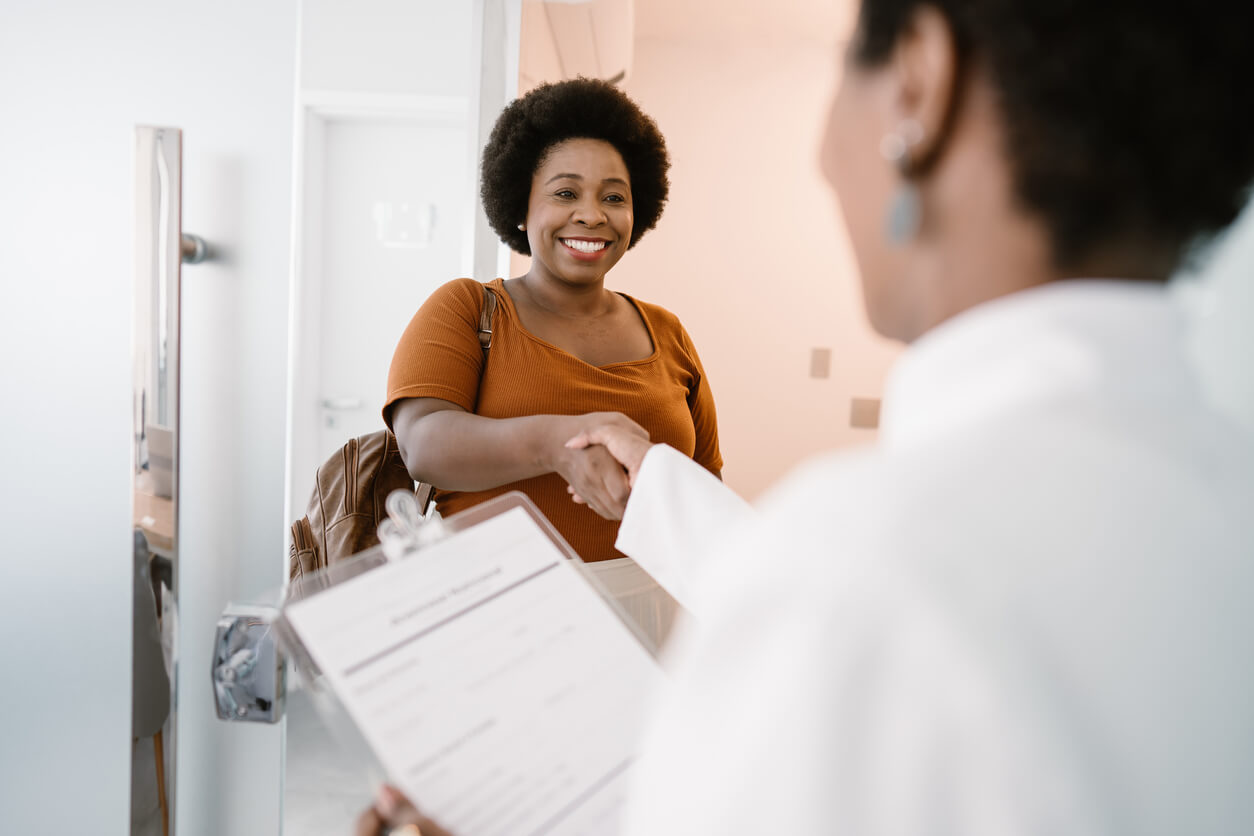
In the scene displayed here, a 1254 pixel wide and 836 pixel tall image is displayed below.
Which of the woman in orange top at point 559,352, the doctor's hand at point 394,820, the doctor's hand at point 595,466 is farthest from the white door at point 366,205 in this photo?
the doctor's hand at point 394,820

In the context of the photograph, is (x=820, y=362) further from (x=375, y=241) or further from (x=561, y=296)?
(x=375, y=241)

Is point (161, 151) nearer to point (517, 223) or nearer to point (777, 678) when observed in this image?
point (517, 223)

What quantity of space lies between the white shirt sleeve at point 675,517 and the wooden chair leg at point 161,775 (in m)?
1.21

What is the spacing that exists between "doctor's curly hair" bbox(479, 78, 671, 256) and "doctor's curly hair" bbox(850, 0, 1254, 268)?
4.27 feet

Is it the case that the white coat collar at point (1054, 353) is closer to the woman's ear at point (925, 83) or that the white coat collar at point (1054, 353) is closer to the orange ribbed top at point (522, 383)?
the woman's ear at point (925, 83)

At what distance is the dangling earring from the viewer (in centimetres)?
43

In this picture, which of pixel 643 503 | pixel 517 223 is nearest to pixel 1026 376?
pixel 643 503

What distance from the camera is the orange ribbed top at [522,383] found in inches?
51.5

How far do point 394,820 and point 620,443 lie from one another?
0.56 meters

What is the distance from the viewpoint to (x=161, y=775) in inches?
62.0

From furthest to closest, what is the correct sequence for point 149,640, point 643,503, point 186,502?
point 186,502 < point 149,640 < point 643,503

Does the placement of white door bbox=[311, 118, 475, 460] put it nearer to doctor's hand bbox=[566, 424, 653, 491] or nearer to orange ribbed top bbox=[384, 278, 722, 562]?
orange ribbed top bbox=[384, 278, 722, 562]

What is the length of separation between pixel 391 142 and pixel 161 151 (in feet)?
1.42

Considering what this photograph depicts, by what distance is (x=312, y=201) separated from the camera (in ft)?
5.22
